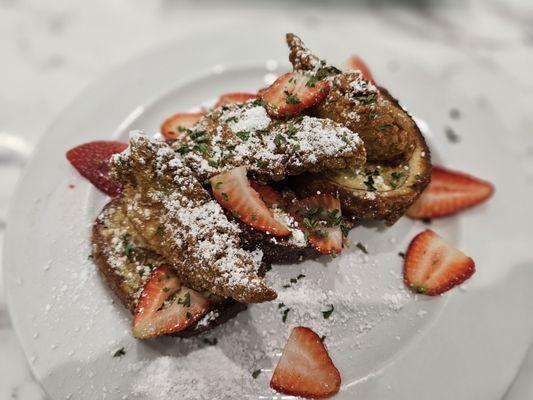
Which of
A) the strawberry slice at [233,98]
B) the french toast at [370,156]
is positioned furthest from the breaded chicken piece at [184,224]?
the strawberry slice at [233,98]

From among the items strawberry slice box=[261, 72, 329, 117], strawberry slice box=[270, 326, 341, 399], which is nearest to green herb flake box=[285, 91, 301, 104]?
strawberry slice box=[261, 72, 329, 117]

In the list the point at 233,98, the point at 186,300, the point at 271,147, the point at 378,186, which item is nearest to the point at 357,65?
the point at 233,98

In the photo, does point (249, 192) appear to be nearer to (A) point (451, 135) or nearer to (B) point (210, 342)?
(B) point (210, 342)

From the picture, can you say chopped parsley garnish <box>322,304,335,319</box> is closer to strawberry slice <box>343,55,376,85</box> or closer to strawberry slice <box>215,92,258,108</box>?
strawberry slice <box>215,92,258,108</box>

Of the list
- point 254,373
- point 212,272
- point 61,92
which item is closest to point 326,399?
point 254,373

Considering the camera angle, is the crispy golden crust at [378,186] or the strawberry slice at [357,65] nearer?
the crispy golden crust at [378,186]

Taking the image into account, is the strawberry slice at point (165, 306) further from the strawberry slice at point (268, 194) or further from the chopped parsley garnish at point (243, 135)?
the chopped parsley garnish at point (243, 135)
